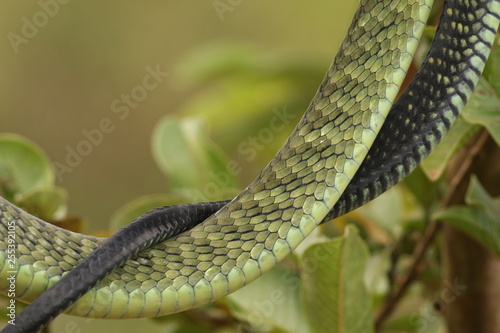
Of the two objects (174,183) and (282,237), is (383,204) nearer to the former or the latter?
(174,183)

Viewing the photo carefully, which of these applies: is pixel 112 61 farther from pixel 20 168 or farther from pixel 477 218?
pixel 477 218

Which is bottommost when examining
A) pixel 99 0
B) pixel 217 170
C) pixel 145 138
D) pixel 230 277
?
pixel 230 277

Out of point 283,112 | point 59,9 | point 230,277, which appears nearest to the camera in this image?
point 230,277

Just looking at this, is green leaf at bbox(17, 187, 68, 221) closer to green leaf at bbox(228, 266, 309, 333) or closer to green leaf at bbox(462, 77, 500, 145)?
green leaf at bbox(228, 266, 309, 333)

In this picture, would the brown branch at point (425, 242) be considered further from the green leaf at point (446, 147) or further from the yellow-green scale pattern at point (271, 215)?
the yellow-green scale pattern at point (271, 215)

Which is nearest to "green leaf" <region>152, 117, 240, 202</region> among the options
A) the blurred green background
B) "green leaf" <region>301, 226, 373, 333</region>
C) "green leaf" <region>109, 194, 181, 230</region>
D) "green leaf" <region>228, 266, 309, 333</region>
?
"green leaf" <region>109, 194, 181, 230</region>

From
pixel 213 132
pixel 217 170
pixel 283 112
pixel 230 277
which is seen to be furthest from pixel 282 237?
pixel 213 132

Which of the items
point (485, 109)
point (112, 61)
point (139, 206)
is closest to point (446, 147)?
point (485, 109)
